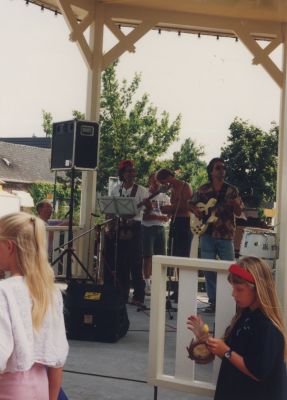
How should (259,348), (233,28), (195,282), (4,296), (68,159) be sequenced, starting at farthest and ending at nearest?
(233,28)
(68,159)
(195,282)
(259,348)
(4,296)

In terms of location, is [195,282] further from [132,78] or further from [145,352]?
[132,78]

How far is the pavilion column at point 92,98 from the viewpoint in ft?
24.2

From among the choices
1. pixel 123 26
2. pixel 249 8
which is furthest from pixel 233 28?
pixel 123 26

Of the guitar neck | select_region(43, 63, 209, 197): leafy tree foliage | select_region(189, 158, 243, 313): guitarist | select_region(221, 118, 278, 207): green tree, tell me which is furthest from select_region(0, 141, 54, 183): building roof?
select_region(189, 158, 243, 313): guitarist

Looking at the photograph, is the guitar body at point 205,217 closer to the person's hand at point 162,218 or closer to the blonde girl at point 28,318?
the person's hand at point 162,218

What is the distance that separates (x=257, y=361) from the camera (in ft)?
7.23

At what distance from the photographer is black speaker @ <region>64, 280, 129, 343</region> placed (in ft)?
14.6

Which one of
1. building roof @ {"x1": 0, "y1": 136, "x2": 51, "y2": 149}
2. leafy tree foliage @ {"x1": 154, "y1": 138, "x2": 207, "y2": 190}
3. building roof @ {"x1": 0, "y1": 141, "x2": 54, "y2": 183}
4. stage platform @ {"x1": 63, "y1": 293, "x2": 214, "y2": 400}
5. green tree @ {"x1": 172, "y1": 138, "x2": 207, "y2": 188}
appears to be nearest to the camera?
stage platform @ {"x1": 63, "y1": 293, "x2": 214, "y2": 400}

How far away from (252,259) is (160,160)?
2542cm

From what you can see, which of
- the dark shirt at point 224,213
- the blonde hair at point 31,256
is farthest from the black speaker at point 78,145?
the blonde hair at point 31,256

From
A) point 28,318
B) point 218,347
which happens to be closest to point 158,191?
point 218,347

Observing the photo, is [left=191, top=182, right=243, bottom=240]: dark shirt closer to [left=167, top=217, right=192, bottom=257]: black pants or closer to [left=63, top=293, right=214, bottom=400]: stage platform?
[left=167, top=217, right=192, bottom=257]: black pants

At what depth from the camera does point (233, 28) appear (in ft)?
24.8

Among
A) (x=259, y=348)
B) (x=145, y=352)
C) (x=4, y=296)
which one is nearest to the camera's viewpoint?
(x=4, y=296)
